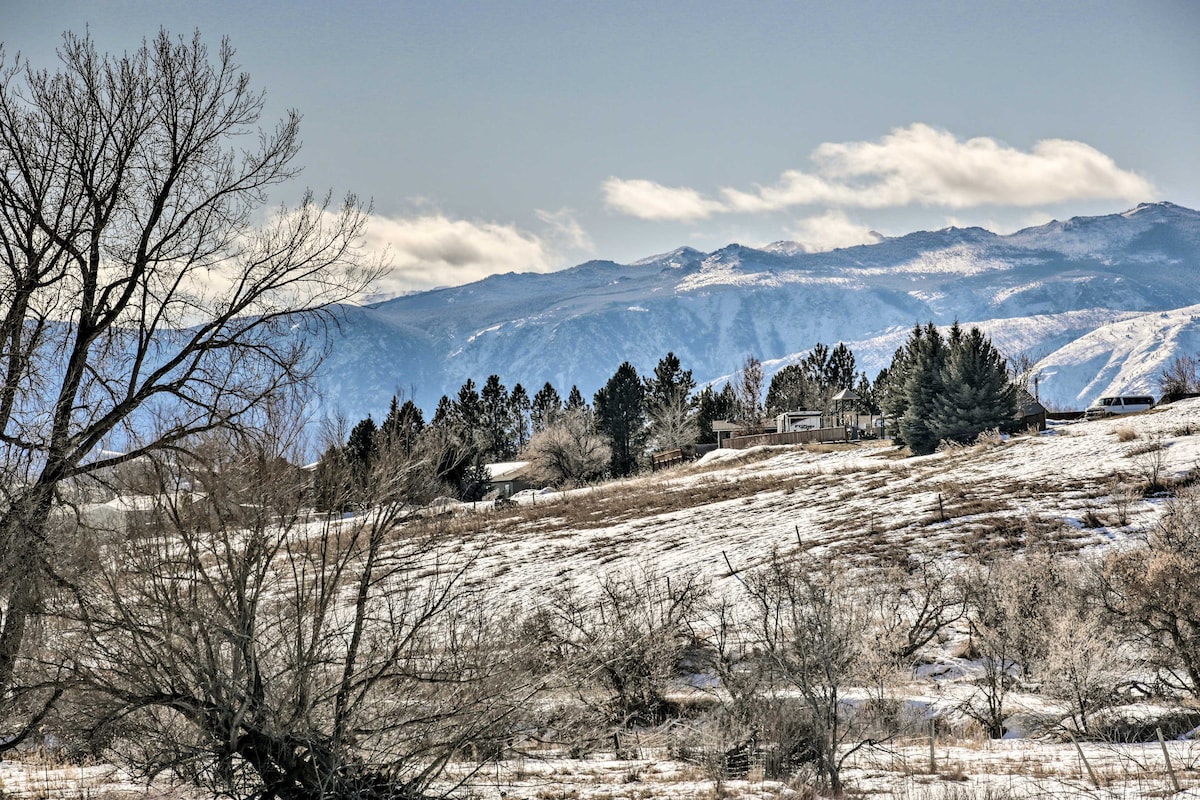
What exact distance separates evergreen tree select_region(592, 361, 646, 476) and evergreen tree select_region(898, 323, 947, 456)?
39.9 metres

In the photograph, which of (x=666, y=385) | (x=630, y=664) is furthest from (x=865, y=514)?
(x=666, y=385)

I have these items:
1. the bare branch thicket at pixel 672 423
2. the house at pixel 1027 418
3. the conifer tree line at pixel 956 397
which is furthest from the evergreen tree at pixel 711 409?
the conifer tree line at pixel 956 397

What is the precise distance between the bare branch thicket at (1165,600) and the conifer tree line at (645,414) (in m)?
10.1

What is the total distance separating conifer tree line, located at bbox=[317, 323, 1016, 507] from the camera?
12766mm

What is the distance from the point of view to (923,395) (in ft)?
179

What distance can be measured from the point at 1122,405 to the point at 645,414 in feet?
168

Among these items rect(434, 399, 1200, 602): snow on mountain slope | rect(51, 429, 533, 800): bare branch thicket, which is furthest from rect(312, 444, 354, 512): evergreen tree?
rect(434, 399, 1200, 602): snow on mountain slope

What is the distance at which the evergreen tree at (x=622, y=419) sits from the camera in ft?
309

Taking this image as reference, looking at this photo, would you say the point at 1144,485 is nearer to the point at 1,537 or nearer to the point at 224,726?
the point at 224,726

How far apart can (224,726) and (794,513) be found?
83.5 ft

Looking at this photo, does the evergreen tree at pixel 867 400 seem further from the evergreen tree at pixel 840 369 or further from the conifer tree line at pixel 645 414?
the evergreen tree at pixel 840 369

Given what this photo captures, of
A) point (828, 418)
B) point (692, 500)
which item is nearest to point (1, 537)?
point (692, 500)

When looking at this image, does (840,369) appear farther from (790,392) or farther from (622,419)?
(622,419)

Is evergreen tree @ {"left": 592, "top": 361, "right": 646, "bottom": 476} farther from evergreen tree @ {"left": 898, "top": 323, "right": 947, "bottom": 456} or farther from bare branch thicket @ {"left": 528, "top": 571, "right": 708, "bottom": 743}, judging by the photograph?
bare branch thicket @ {"left": 528, "top": 571, "right": 708, "bottom": 743}
